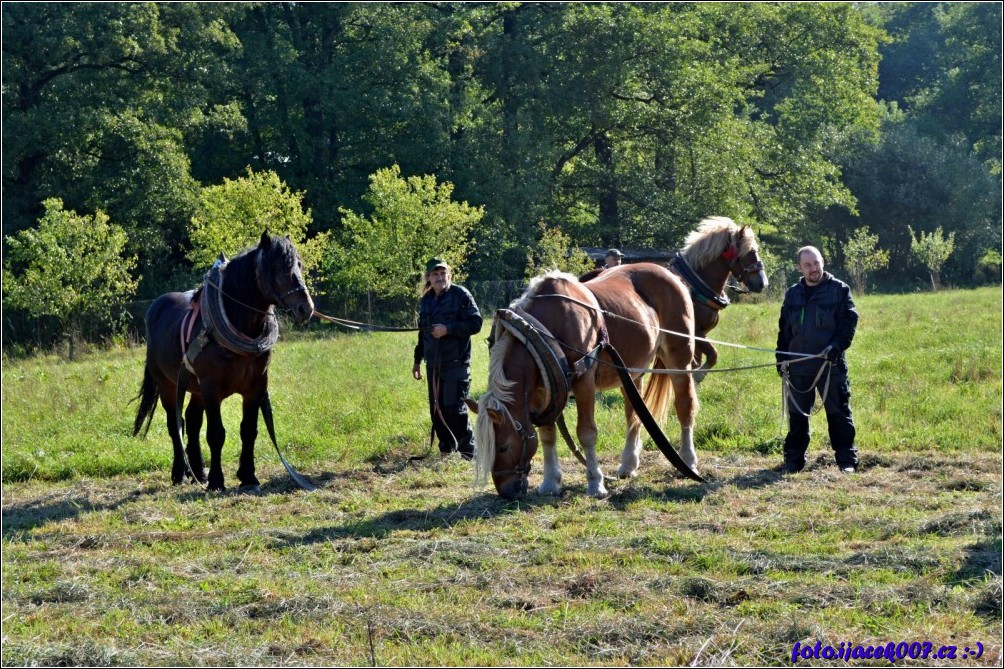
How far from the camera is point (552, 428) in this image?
8.74 meters

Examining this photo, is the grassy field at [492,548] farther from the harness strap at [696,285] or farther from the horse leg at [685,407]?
the harness strap at [696,285]

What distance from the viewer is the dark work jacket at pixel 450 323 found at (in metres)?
10.5

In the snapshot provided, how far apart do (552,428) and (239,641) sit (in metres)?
3.89

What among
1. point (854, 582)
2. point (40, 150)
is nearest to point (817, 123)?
point (40, 150)

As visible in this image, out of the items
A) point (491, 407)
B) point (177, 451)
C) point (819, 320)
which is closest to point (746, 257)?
point (819, 320)

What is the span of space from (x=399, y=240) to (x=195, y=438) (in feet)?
61.9

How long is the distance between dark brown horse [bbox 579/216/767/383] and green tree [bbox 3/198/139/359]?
16658mm

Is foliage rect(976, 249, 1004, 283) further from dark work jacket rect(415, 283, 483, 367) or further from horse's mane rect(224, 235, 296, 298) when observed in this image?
horse's mane rect(224, 235, 296, 298)

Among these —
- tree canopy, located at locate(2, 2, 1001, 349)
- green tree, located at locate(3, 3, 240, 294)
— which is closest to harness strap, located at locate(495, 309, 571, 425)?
tree canopy, located at locate(2, 2, 1001, 349)

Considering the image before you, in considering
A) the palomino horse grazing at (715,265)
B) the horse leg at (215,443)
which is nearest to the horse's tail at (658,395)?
the palomino horse grazing at (715,265)

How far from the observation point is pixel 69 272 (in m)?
24.6

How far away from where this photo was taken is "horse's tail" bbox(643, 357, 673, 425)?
1002 cm

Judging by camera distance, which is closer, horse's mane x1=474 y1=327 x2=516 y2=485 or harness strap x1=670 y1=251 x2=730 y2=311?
horse's mane x1=474 y1=327 x2=516 y2=485

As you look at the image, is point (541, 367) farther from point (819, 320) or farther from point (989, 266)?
point (989, 266)
